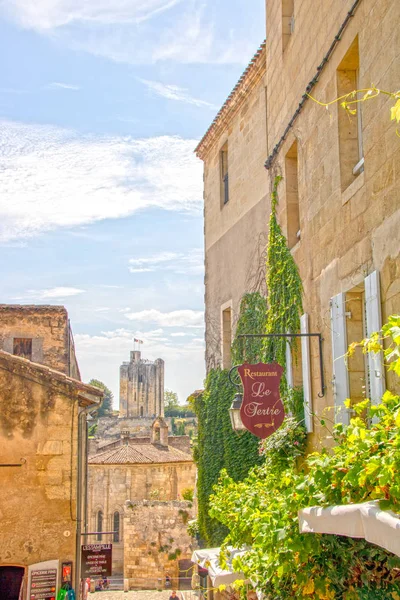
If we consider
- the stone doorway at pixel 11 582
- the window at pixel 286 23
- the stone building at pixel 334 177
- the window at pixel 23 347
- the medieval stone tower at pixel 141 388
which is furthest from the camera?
the medieval stone tower at pixel 141 388

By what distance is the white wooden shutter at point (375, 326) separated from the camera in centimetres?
693

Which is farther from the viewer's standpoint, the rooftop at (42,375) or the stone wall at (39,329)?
the stone wall at (39,329)

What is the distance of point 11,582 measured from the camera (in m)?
14.3

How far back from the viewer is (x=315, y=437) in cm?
941

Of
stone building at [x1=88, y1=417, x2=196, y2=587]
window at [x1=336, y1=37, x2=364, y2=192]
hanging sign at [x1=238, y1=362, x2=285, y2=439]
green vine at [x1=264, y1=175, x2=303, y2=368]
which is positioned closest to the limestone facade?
green vine at [x1=264, y1=175, x2=303, y2=368]

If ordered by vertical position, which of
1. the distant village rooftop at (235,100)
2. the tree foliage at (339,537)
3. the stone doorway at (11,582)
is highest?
the distant village rooftop at (235,100)

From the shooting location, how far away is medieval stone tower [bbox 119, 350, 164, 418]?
12162cm

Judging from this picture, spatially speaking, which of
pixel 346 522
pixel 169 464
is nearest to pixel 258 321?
pixel 346 522

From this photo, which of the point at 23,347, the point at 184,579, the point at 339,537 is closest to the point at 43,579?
the point at 339,537

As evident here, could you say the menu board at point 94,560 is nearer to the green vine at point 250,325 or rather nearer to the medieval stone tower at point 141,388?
the green vine at point 250,325

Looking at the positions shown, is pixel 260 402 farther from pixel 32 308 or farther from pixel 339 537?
pixel 32 308

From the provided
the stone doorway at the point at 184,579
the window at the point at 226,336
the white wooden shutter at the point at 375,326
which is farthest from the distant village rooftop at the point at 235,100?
the stone doorway at the point at 184,579

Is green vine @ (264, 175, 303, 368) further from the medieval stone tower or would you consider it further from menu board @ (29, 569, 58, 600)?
the medieval stone tower

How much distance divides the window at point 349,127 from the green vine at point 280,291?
219cm
